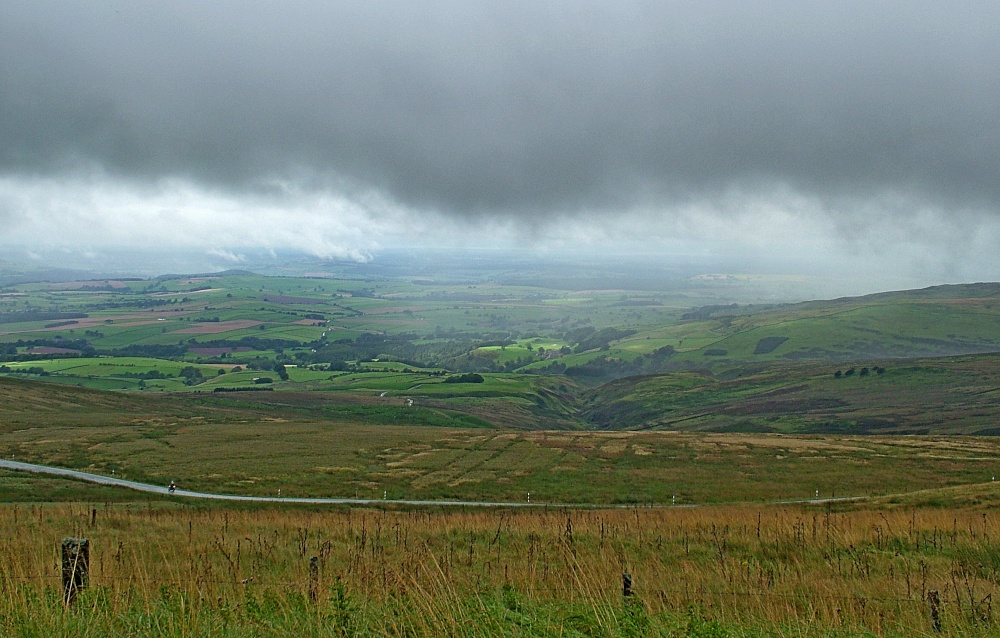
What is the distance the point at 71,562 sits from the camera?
860 centimetres

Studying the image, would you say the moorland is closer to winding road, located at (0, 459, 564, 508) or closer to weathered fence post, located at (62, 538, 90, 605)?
weathered fence post, located at (62, 538, 90, 605)

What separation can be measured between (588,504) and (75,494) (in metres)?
30.9

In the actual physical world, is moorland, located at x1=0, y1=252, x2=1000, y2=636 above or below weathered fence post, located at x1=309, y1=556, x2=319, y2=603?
below

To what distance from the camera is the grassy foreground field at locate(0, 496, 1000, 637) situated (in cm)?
752

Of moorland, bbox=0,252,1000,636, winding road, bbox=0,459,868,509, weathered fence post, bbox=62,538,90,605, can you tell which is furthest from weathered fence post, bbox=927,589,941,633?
winding road, bbox=0,459,868,509

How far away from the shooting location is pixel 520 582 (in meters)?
10.7

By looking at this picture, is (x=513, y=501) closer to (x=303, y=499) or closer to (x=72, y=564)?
(x=303, y=499)

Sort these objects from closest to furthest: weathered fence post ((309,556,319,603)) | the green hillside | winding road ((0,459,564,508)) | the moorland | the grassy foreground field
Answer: the grassy foreground field → the moorland → weathered fence post ((309,556,319,603)) → winding road ((0,459,564,508)) → the green hillside

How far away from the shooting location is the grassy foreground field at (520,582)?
24.7ft

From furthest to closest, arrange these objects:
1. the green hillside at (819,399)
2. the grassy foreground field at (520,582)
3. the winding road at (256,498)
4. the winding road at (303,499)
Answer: the green hillside at (819,399) < the winding road at (256,498) < the winding road at (303,499) < the grassy foreground field at (520,582)

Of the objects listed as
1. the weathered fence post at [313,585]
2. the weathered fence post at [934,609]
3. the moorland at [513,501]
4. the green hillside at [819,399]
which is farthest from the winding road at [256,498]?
the green hillside at [819,399]

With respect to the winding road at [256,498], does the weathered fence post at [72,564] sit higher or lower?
higher

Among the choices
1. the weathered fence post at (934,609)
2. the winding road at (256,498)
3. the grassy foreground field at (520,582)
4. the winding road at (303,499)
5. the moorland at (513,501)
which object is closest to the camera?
the grassy foreground field at (520,582)

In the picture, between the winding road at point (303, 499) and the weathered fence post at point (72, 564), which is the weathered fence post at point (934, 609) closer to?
the weathered fence post at point (72, 564)
